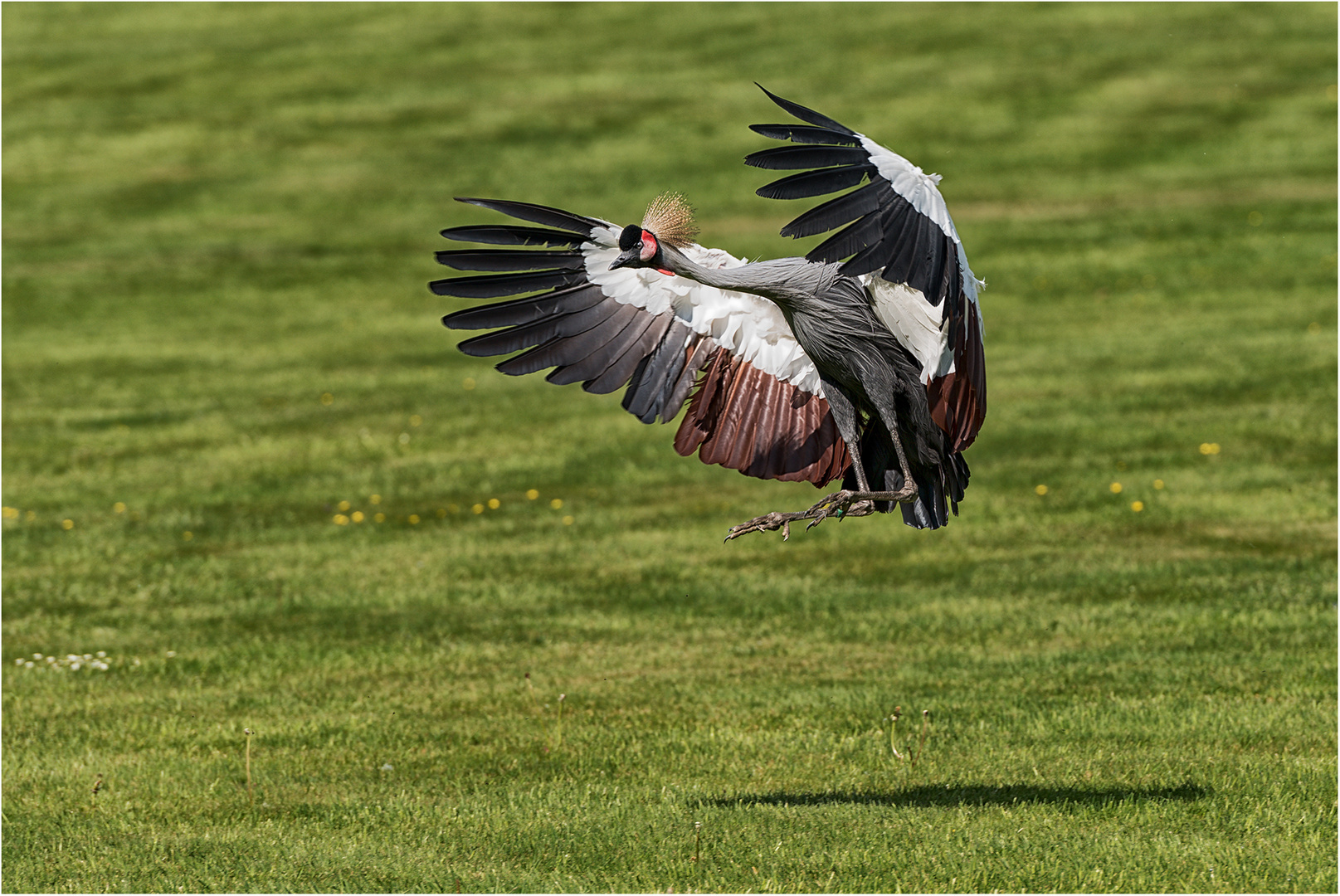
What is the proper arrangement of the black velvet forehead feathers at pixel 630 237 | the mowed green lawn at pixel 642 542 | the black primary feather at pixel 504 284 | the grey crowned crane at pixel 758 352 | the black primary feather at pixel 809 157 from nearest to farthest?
the black primary feather at pixel 809 157 → the black velvet forehead feathers at pixel 630 237 → the grey crowned crane at pixel 758 352 → the black primary feather at pixel 504 284 → the mowed green lawn at pixel 642 542

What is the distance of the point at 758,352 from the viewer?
764 centimetres

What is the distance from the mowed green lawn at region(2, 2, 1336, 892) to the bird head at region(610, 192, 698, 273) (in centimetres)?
299

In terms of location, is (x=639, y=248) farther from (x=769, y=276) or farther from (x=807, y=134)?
(x=807, y=134)

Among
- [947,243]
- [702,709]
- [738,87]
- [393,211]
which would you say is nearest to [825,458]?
[947,243]

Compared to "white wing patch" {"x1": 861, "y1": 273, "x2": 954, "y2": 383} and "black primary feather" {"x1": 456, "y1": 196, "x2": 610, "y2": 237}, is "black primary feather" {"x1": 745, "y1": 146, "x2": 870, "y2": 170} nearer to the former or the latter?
"white wing patch" {"x1": 861, "y1": 273, "x2": 954, "y2": 383}

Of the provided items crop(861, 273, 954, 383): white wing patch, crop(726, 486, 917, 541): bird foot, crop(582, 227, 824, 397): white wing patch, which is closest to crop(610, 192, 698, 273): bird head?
crop(582, 227, 824, 397): white wing patch

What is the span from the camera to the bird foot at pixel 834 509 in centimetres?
676

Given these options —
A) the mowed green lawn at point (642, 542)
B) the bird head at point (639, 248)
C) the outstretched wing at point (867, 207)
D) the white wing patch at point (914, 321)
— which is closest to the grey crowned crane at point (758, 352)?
the white wing patch at point (914, 321)

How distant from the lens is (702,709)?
34.9ft

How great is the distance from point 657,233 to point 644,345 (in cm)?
100

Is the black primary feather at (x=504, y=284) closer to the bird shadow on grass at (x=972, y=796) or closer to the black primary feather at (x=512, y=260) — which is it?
the black primary feather at (x=512, y=260)

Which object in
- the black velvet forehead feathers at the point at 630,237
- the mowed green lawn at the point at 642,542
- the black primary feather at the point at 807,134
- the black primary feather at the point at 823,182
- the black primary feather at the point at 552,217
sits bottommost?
the mowed green lawn at the point at 642,542

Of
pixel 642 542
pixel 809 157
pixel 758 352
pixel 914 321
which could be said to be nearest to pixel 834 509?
pixel 914 321

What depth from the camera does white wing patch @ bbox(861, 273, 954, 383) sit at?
7160mm
